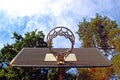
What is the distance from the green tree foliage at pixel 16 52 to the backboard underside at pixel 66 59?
13.0 meters

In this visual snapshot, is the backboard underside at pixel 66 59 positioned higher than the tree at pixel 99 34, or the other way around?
the tree at pixel 99 34

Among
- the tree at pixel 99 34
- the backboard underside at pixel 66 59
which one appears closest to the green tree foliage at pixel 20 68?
the tree at pixel 99 34

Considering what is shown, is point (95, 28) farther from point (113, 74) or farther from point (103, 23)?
point (113, 74)

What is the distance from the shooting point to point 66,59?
9.70m

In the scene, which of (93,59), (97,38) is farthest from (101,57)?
(97,38)

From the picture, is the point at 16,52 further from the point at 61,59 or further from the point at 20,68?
the point at 61,59

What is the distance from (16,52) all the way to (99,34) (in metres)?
9.21

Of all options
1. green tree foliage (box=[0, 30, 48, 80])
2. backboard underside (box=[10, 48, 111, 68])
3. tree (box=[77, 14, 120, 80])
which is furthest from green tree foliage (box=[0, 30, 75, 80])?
backboard underside (box=[10, 48, 111, 68])

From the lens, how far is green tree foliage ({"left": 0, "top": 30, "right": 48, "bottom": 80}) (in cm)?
2366

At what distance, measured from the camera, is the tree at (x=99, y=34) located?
28.9 meters

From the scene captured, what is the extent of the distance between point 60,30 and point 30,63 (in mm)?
1272

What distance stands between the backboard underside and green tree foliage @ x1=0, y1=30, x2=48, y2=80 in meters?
13.0

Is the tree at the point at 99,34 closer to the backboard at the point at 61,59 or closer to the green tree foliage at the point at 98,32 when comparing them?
the green tree foliage at the point at 98,32

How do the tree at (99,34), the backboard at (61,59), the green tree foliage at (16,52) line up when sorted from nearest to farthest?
the backboard at (61,59) < the green tree foliage at (16,52) < the tree at (99,34)
